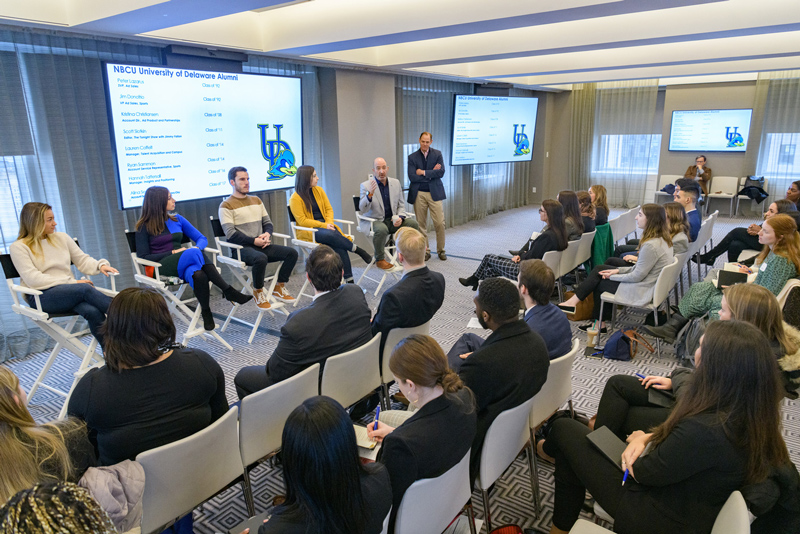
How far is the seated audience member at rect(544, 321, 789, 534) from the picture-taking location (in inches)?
60.7

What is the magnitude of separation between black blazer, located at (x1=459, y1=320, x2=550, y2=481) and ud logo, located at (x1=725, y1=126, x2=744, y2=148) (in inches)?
421

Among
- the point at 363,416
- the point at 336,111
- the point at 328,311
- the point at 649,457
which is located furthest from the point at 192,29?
the point at 649,457

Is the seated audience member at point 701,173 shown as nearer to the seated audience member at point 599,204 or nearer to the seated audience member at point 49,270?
the seated audience member at point 599,204

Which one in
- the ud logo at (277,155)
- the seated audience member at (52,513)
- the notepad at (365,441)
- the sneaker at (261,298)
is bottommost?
the sneaker at (261,298)

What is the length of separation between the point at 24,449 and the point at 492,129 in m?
9.02

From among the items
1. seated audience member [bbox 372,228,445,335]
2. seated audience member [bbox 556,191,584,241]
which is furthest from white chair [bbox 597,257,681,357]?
seated audience member [bbox 372,228,445,335]

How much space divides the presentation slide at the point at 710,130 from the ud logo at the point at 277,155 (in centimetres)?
883

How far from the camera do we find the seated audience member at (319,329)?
8.10 feet

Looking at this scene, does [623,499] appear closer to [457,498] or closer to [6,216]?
[457,498]

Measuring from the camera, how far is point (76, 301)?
3.53m

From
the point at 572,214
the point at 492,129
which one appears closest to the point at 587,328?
the point at 572,214

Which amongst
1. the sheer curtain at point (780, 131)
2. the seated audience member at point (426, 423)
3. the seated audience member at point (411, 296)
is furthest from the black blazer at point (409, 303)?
the sheer curtain at point (780, 131)

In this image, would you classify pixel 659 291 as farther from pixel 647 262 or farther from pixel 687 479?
pixel 687 479

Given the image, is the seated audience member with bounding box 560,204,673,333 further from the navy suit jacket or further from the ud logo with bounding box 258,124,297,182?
the ud logo with bounding box 258,124,297,182
